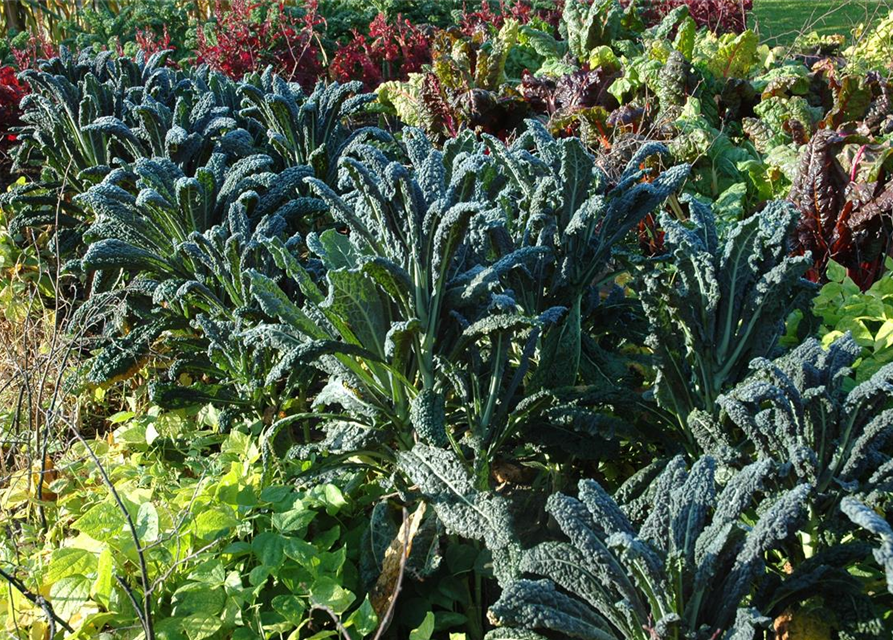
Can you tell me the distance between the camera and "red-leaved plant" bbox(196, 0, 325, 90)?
6.50m

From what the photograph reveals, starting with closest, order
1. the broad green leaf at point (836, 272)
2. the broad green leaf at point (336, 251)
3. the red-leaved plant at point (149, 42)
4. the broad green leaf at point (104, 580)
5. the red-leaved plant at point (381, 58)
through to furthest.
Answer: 1. the broad green leaf at point (104, 580)
2. the broad green leaf at point (336, 251)
3. the broad green leaf at point (836, 272)
4. the red-leaved plant at point (381, 58)
5. the red-leaved plant at point (149, 42)

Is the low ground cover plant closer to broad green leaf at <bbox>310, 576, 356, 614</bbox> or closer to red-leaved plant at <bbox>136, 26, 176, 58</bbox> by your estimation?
broad green leaf at <bbox>310, 576, 356, 614</bbox>

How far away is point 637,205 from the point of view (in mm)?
2439

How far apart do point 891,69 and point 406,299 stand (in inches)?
161

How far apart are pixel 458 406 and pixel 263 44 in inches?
207

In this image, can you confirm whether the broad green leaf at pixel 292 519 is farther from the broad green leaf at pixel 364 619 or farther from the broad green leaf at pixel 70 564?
the broad green leaf at pixel 70 564

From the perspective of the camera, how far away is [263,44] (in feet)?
22.7

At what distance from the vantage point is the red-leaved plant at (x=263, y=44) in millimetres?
6504

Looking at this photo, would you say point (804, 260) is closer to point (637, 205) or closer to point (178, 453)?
point (637, 205)

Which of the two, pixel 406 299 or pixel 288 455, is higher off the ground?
pixel 406 299

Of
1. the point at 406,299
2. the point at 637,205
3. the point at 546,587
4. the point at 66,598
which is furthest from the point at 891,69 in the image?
the point at 66,598

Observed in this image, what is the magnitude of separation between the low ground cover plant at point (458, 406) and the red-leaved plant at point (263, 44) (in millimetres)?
2938

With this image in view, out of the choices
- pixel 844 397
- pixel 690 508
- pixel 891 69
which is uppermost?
pixel 891 69

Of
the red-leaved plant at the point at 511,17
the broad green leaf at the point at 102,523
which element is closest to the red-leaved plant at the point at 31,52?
the red-leaved plant at the point at 511,17
